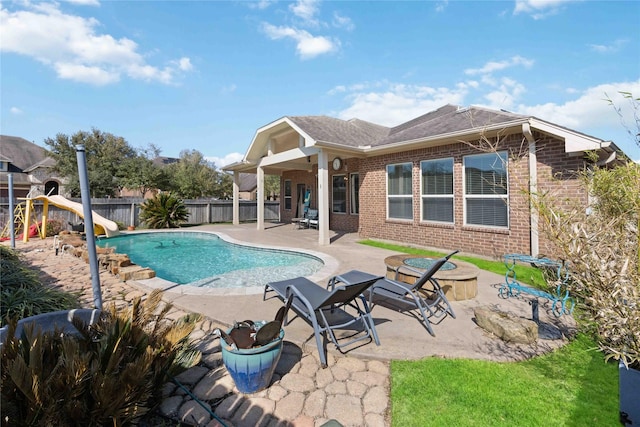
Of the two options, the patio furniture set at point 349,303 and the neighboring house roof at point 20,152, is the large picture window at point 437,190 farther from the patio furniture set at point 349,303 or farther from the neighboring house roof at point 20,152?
the neighboring house roof at point 20,152

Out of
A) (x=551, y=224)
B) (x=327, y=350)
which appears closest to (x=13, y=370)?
(x=327, y=350)

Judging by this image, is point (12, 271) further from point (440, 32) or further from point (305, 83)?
point (440, 32)

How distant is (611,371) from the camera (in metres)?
3.20

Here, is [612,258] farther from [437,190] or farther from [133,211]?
[133,211]

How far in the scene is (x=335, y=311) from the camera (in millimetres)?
4824

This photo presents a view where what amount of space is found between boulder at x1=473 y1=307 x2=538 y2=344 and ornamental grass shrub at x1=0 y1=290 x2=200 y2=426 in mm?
3912

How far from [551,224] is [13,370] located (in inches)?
167

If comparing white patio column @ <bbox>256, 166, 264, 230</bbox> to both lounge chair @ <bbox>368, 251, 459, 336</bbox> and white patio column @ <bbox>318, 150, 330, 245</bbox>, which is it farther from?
lounge chair @ <bbox>368, 251, 459, 336</bbox>

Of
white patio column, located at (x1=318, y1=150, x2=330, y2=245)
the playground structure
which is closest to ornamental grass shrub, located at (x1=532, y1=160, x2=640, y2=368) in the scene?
white patio column, located at (x1=318, y1=150, x2=330, y2=245)

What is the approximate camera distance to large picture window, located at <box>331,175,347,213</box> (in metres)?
15.5

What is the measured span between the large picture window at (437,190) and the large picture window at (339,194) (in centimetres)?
539

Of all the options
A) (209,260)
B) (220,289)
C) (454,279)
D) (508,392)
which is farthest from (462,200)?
(209,260)

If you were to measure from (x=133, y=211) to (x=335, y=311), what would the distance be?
58.5 feet

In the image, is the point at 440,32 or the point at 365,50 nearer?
the point at 440,32
